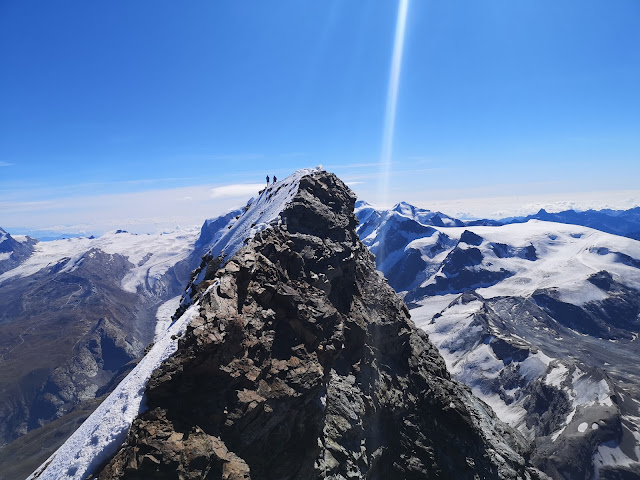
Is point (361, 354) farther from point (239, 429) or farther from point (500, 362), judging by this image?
point (500, 362)

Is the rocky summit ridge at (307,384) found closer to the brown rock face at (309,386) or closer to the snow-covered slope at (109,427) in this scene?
the brown rock face at (309,386)

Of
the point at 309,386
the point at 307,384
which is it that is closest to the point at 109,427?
the point at 307,384

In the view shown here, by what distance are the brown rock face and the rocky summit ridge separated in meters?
0.10

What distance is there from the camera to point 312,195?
51.9 metres

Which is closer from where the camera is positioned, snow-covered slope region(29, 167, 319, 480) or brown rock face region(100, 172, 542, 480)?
snow-covered slope region(29, 167, 319, 480)

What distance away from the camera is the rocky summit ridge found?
2336 centimetres

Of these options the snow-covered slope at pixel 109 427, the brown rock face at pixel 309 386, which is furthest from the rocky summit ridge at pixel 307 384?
the snow-covered slope at pixel 109 427

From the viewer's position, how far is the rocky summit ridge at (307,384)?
2336 centimetres

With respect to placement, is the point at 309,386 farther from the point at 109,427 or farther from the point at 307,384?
the point at 109,427

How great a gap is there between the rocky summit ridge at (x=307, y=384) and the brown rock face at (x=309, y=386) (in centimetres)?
10

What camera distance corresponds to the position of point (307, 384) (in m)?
30.1

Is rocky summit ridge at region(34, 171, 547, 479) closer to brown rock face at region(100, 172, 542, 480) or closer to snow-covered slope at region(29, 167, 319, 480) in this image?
brown rock face at region(100, 172, 542, 480)

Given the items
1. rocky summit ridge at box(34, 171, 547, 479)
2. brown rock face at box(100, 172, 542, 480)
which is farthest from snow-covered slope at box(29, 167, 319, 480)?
brown rock face at box(100, 172, 542, 480)

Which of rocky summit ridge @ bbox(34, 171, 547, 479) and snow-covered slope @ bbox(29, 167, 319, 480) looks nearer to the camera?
snow-covered slope @ bbox(29, 167, 319, 480)
